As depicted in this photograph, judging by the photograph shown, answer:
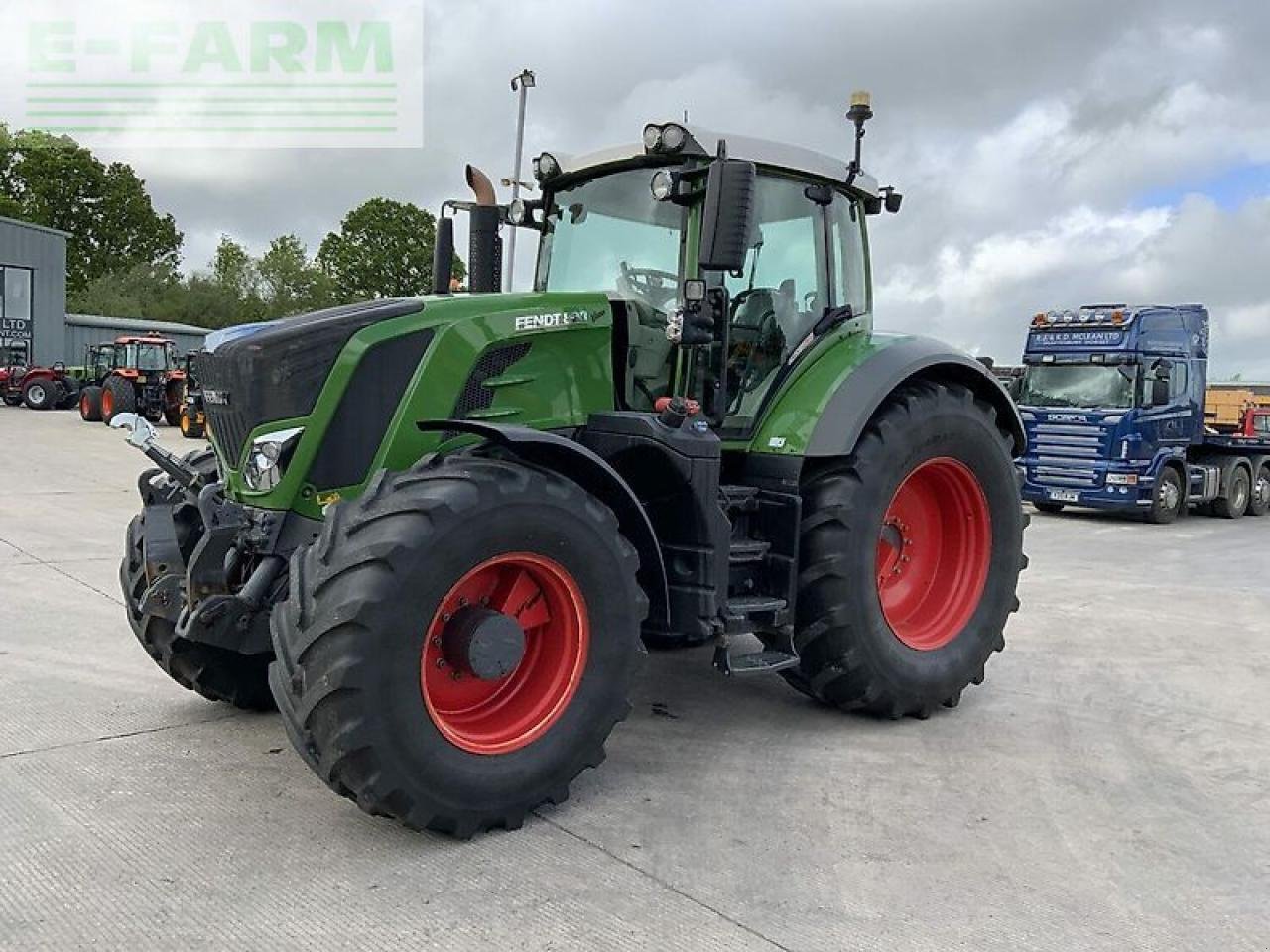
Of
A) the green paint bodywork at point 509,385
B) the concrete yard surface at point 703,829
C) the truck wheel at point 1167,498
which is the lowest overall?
the concrete yard surface at point 703,829

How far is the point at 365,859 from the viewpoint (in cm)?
327

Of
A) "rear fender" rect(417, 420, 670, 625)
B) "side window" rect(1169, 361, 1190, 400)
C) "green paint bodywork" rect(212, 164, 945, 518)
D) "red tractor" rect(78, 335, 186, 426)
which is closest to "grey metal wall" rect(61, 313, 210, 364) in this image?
"red tractor" rect(78, 335, 186, 426)

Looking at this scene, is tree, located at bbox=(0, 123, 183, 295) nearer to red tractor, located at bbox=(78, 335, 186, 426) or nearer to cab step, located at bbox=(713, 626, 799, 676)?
red tractor, located at bbox=(78, 335, 186, 426)

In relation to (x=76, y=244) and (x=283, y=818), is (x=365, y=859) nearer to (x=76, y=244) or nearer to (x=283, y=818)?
(x=283, y=818)

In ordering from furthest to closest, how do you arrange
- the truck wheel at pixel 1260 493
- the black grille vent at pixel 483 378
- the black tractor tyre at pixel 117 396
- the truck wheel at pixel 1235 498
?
1. the black tractor tyre at pixel 117 396
2. the truck wheel at pixel 1260 493
3. the truck wheel at pixel 1235 498
4. the black grille vent at pixel 483 378

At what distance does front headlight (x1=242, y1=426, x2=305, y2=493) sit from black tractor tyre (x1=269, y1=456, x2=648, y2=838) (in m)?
0.56

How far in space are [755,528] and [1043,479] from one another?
1151 centimetres

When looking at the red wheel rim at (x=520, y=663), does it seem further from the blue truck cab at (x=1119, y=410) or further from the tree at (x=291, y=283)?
the tree at (x=291, y=283)

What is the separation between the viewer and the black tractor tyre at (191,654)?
4.30 m

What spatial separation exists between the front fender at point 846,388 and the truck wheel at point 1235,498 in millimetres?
12847

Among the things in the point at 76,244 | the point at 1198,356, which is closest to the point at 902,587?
the point at 1198,356

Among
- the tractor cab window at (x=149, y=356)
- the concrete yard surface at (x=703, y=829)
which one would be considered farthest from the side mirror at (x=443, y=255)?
the tractor cab window at (x=149, y=356)

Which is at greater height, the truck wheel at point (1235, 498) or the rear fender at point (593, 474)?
the rear fender at point (593, 474)

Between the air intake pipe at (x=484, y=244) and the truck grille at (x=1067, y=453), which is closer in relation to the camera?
the air intake pipe at (x=484, y=244)
